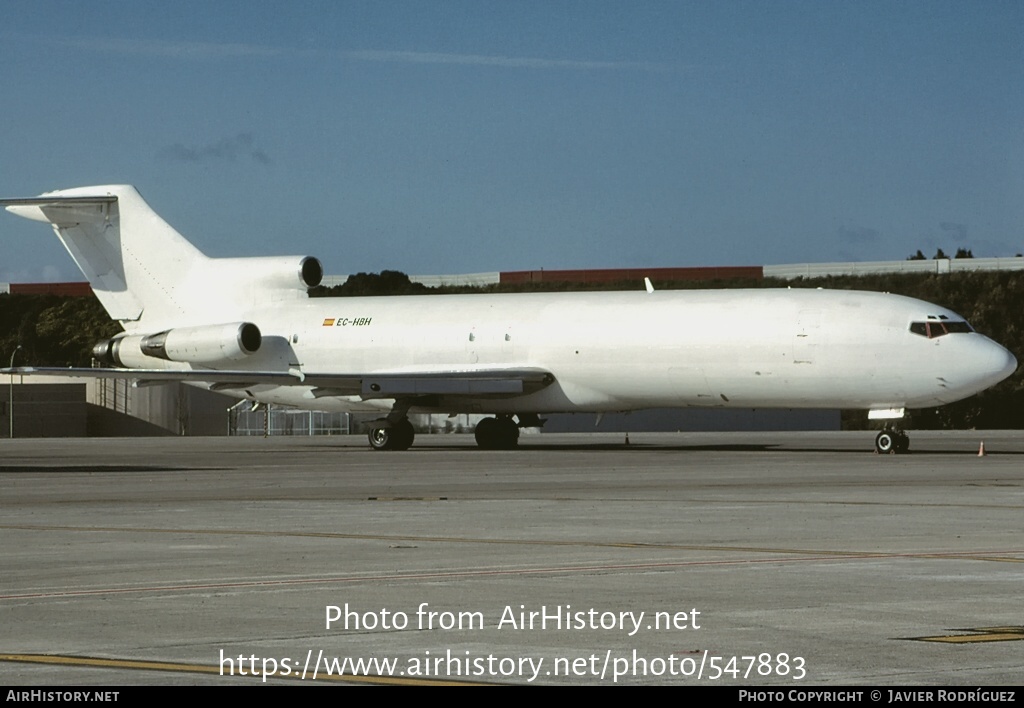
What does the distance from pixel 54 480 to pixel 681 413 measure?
4790 centimetres

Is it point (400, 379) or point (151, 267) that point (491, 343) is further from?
point (151, 267)

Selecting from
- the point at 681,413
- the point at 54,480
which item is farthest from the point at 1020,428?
the point at 54,480

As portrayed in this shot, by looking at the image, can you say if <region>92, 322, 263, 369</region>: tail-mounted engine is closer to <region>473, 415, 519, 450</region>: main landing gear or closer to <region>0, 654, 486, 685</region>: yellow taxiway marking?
<region>473, 415, 519, 450</region>: main landing gear

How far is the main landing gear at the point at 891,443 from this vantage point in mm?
38094

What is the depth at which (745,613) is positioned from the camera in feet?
35.6

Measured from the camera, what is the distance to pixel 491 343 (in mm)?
45500

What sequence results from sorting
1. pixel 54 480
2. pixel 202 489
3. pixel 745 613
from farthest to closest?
pixel 54 480 < pixel 202 489 < pixel 745 613

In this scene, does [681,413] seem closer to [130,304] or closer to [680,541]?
[130,304]

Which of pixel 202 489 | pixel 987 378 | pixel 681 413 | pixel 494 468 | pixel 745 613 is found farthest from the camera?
pixel 681 413

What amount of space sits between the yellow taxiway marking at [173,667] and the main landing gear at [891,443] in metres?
31.0

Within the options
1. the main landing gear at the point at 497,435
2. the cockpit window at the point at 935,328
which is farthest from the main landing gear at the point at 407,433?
the cockpit window at the point at 935,328

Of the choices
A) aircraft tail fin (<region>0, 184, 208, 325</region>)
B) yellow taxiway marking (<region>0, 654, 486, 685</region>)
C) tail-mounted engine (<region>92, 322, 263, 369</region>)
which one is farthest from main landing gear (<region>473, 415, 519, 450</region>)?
yellow taxiway marking (<region>0, 654, 486, 685</region>)

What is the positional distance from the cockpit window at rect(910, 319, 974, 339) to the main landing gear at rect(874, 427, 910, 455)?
8.10 ft

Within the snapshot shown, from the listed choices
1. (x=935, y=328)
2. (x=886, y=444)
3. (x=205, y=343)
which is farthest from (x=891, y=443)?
(x=205, y=343)
